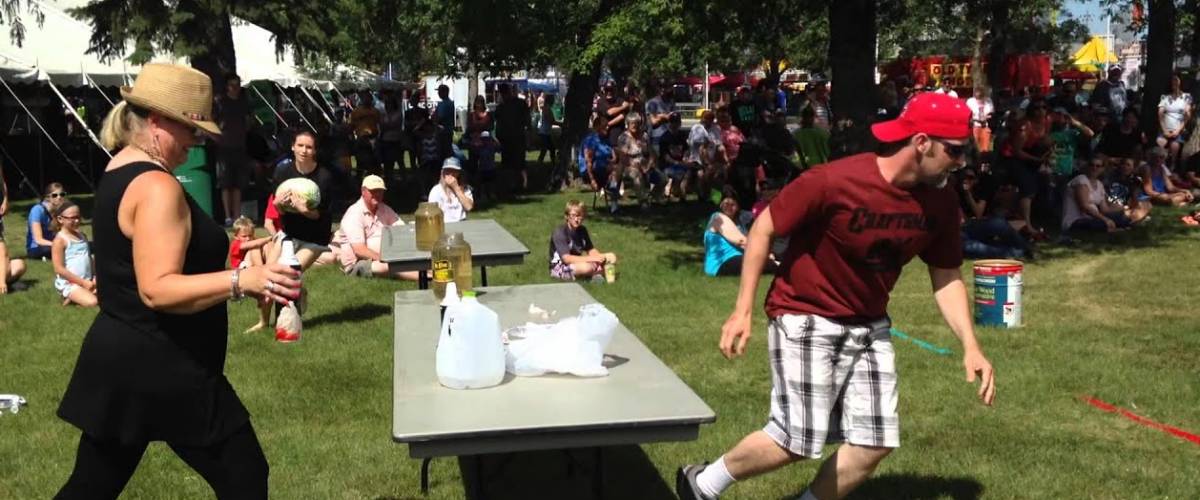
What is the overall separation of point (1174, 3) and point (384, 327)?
1381cm

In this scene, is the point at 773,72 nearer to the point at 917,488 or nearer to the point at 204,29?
the point at 204,29

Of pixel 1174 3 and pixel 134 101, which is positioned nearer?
pixel 134 101

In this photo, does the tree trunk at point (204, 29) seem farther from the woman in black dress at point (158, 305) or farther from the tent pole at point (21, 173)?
the woman in black dress at point (158, 305)

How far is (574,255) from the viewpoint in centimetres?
1126

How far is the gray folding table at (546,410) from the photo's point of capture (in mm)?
3594

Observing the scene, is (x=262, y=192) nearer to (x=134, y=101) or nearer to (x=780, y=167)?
(x=780, y=167)

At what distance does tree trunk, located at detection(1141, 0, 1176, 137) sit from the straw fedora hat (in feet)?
61.0

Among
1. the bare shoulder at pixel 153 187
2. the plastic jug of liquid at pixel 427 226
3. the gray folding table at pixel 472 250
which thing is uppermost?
the bare shoulder at pixel 153 187

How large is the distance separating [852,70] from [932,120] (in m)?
10.1

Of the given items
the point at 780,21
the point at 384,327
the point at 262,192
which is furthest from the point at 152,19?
the point at 384,327

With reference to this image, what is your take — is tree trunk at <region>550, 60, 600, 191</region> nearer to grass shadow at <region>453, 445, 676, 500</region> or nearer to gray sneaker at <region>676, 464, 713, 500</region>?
grass shadow at <region>453, 445, 676, 500</region>

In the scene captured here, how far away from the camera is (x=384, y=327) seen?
358 inches

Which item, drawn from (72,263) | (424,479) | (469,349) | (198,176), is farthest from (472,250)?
(198,176)

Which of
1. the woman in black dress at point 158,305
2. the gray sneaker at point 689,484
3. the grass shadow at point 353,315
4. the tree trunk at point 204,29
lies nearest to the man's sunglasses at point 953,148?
the gray sneaker at point 689,484
